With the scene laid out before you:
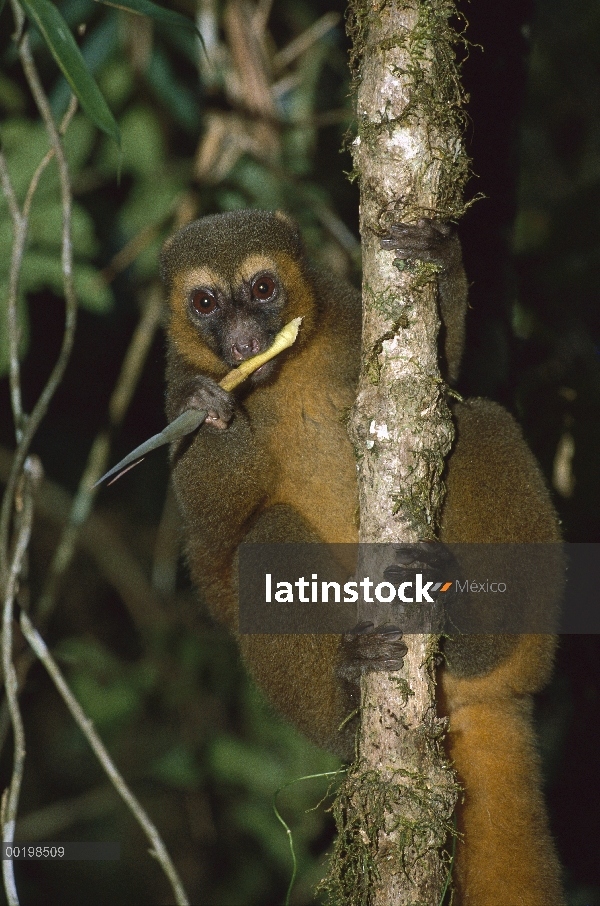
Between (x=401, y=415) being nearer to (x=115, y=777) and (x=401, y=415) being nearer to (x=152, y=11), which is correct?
(x=152, y=11)

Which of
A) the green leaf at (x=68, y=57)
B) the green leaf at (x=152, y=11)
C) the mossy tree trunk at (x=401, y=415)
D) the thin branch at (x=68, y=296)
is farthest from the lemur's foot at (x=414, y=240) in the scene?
the thin branch at (x=68, y=296)

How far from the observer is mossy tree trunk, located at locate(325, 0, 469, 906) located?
2385 mm

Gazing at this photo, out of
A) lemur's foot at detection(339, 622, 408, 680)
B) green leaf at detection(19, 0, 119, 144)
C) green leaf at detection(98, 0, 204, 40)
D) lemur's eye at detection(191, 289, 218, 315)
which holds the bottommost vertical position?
lemur's foot at detection(339, 622, 408, 680)

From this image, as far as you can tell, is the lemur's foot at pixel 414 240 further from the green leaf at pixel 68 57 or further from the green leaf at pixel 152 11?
the green leaf at pixel 68 57

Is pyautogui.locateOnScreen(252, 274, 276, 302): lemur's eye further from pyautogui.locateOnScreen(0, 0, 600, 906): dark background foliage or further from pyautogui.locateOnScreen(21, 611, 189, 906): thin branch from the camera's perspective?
pyautogui.locateOnScreen(21, 611, 189, 906): thin branch

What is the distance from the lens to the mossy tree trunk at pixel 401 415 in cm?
238

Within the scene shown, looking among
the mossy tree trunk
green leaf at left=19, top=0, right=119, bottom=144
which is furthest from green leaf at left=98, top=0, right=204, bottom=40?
the mossy tree trunk

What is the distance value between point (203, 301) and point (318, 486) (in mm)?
905

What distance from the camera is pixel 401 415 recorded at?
248 cm

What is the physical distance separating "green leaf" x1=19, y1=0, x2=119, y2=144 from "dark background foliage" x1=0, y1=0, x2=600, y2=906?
1.33 metres

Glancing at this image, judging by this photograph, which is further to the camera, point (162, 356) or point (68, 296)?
point (162, 356)

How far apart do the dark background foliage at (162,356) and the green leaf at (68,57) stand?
1.33 metres

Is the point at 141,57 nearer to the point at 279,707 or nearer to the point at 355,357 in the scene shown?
the point at 355,357

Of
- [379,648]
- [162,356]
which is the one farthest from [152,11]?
[379,648]
